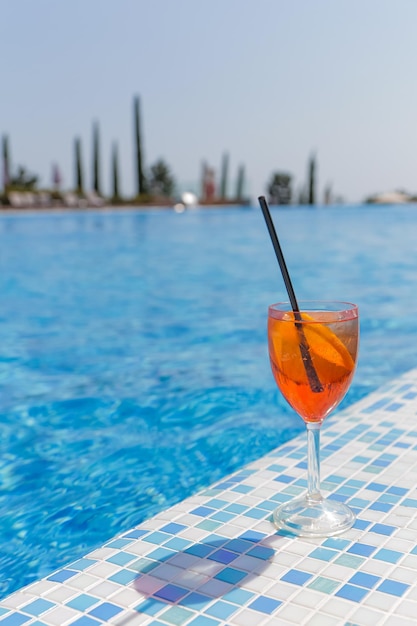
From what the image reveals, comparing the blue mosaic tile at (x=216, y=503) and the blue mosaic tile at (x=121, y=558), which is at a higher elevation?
the blue mosaic tile at (x=121, y=558)

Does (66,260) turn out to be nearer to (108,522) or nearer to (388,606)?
(108,522)

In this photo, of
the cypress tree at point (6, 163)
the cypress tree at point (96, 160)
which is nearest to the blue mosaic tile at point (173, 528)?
the cypress tree at point (6, 163)

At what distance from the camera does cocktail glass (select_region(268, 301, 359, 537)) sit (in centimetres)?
126

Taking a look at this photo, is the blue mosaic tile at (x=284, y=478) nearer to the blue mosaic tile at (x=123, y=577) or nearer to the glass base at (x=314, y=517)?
the glass base at (x=314, y=517)

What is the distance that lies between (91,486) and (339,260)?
26.6 ft

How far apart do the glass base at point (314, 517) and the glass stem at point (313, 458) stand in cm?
2

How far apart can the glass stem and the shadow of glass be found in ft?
0.45

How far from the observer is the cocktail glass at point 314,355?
126cm

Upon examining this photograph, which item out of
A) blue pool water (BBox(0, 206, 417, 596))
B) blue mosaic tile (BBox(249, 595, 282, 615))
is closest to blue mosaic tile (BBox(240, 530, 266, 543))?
blue mosaic tile (BBox(249, 595, 282, 615))

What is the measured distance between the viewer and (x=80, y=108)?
34.5 m

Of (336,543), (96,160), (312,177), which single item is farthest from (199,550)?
(312,177)

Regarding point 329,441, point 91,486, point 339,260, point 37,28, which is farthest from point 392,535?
point 37,28

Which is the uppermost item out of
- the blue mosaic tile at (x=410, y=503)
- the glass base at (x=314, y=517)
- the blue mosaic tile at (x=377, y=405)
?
the glass base at (x=314, y=517)

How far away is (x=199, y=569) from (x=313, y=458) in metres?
0.31
